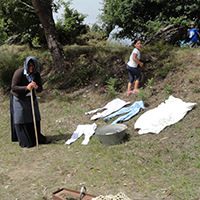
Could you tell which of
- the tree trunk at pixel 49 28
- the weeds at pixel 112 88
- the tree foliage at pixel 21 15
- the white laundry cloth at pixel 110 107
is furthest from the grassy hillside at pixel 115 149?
the tree foliage at pixel 21 15

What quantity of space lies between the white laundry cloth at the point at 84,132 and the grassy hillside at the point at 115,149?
0.16 m

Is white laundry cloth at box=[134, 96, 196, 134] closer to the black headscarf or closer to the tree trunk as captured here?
the black headscarf

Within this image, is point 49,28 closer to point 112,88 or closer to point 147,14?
point 112,88

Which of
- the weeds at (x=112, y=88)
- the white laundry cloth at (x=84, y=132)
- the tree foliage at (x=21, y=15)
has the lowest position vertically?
the white laundry cloth at (x=84, y=132)

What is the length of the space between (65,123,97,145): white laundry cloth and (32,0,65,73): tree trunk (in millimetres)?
5417

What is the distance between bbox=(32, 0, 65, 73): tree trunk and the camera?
10.7 m

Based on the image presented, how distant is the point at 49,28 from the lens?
11.1 metres

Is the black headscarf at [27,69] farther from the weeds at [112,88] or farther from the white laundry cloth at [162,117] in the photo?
the weeds at [112,88]

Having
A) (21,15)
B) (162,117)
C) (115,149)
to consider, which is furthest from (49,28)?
(115,149)

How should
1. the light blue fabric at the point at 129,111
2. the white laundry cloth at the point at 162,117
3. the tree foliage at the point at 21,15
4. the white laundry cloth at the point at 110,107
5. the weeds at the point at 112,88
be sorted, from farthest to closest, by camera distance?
1. the tree foliage at the point at 21,15
2. the weeds at the point at 112,88
3. the white laundry cloth at the point at 110,107
4. the light blue fabric at the point at 129,111
5. the white laundry cloth at the point at 162,117

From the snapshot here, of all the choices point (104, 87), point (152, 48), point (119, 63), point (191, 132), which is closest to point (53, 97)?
point (104, 87)

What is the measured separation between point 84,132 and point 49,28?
6.50 m

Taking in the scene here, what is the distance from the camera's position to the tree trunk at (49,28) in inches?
423

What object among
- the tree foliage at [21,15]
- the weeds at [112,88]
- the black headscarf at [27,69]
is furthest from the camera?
the tree foliage at [21,15]
